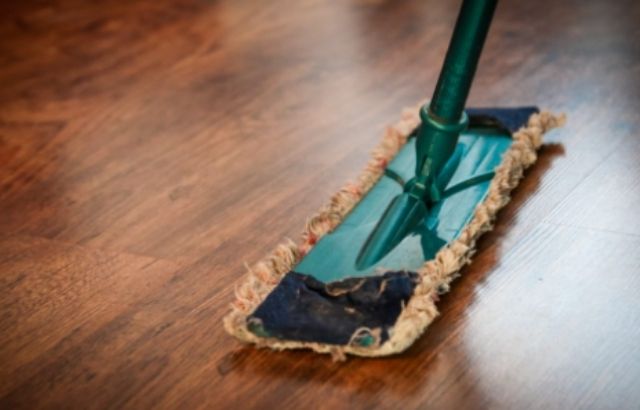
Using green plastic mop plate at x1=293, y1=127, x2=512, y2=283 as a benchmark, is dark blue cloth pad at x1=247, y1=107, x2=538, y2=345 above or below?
above

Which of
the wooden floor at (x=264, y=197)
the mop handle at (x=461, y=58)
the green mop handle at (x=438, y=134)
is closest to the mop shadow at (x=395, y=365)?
the wooden floor at (x=264, y=197)

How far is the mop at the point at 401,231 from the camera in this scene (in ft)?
3.14

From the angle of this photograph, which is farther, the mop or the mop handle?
the mop handle

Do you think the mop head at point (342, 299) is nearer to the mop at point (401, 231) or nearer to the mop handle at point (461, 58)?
the mop at point (401, 231)

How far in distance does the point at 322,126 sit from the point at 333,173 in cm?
17

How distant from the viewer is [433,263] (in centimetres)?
104

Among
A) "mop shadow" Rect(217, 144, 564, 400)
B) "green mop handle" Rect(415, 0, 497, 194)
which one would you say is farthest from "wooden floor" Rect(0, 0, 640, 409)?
"green mop handle" Rect(415, 0, 497, 194)

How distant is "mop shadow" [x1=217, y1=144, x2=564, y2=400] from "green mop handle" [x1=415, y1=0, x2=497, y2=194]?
0.19m

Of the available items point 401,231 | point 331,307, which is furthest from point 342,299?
point 401,231

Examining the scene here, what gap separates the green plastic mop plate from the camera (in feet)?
3.46

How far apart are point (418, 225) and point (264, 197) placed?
0.83 feet

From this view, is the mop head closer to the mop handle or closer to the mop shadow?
the mop shadow

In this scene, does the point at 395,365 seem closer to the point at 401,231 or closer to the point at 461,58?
the point at 401,231

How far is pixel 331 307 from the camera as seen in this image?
3.22 ft
